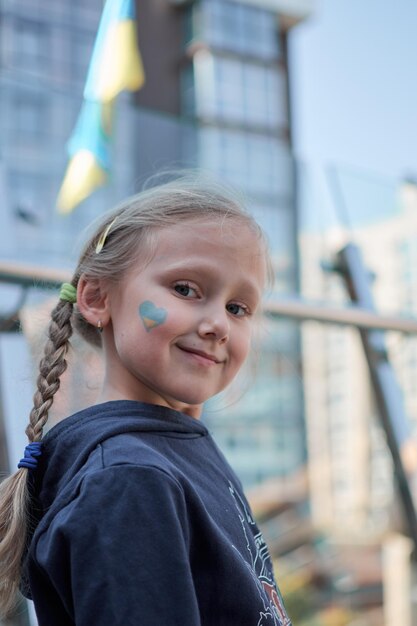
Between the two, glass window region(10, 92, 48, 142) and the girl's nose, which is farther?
glass window region(10, 92, 48, 142)

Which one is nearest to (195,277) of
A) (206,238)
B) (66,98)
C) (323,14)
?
(206,238)

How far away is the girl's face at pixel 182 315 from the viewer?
814mm

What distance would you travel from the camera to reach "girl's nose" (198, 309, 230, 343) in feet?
2.68

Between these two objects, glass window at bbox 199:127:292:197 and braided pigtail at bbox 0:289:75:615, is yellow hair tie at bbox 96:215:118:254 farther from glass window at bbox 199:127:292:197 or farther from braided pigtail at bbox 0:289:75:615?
glass window at bbox 199:127:292:197

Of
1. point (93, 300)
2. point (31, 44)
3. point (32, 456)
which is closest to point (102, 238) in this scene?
point (93, 300)

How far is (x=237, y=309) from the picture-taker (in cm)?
87

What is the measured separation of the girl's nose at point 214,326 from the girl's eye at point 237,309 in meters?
0.03

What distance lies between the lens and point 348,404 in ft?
9.92

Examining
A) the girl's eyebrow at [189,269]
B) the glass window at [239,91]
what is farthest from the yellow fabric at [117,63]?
the glass window at [239,91]

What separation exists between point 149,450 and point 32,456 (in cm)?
13

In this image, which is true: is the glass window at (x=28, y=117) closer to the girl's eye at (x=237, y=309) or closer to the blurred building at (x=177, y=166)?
the blurred building at (x=177, y=166)

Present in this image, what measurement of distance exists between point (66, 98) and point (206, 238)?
54.3 inches

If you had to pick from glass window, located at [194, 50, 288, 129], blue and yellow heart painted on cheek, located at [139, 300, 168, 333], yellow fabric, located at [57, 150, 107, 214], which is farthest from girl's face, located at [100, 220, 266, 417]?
glass window, located at [194, 50, 288, 129]

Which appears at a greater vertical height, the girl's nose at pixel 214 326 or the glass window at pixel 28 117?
the glass window at pixel 28 117
